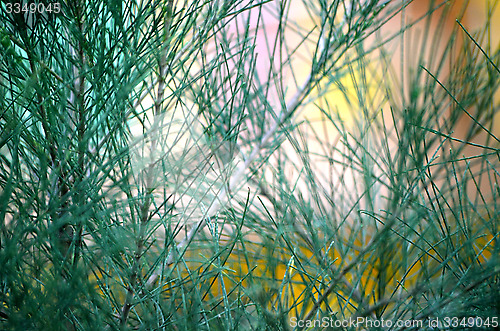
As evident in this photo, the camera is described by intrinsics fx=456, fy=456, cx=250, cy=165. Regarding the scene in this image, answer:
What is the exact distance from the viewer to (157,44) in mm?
320

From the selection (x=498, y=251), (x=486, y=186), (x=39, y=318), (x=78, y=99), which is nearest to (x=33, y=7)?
(x=78, y=99)
